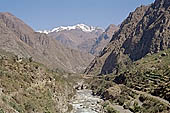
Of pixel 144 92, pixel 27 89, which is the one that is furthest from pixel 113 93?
pixel 27 89

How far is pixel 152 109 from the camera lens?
7119 cm

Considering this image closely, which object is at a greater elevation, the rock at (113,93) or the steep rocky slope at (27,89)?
the steep rocky slope at (27,89)

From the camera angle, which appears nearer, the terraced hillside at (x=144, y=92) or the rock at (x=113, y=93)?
the terraced hillside at (x=144, y=92)

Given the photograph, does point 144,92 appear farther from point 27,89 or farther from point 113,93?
point 27,89

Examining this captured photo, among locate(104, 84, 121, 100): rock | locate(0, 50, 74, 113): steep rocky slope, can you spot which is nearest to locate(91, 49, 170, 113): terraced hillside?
locate(104, 84, 121, 100): rock

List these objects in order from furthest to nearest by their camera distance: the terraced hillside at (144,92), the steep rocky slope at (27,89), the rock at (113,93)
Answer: the rock at (113,93) → the terraced hillside at (144,92) → the steep rocky slope at (27,89)

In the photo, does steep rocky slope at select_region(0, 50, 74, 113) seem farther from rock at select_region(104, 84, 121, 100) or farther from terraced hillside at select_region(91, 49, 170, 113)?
rock at select_region(104, 84, 121, 100)

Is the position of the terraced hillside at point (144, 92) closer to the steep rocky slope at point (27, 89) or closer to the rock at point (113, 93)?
the rock at point (113, 93)

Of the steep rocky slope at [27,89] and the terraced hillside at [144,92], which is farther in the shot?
the terraced hillside at [144,92]

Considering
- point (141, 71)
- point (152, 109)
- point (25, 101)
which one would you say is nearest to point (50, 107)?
point (25, 101)

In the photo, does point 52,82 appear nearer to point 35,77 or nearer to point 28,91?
point 35,77

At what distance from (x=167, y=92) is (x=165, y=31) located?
127 m

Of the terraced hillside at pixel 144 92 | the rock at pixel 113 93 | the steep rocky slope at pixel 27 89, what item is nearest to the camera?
the steep rocky slope at pixel 27 89

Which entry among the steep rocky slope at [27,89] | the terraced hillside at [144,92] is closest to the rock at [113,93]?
the terraced hillside at [144,92]
